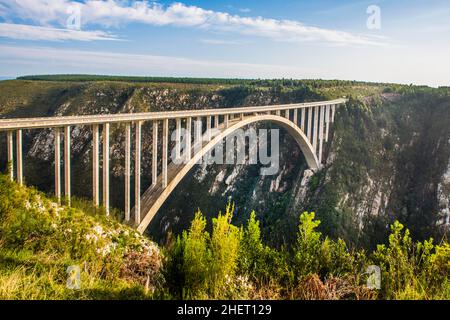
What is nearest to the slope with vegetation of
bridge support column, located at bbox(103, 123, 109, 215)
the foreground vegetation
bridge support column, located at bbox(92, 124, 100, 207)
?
the foreground vegetation

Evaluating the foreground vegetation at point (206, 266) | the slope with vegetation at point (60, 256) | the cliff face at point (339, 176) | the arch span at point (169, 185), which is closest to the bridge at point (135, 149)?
the arch span at point (169, 185)

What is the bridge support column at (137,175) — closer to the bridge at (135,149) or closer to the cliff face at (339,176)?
the bridge at (135,149)

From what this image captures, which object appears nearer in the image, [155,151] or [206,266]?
[206,266]

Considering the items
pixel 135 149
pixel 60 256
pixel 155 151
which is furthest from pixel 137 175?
pixel 60 256

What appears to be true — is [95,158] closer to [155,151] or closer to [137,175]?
[137,175]

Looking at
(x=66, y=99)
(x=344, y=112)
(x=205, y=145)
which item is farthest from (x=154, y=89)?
(x=205, y=145)
